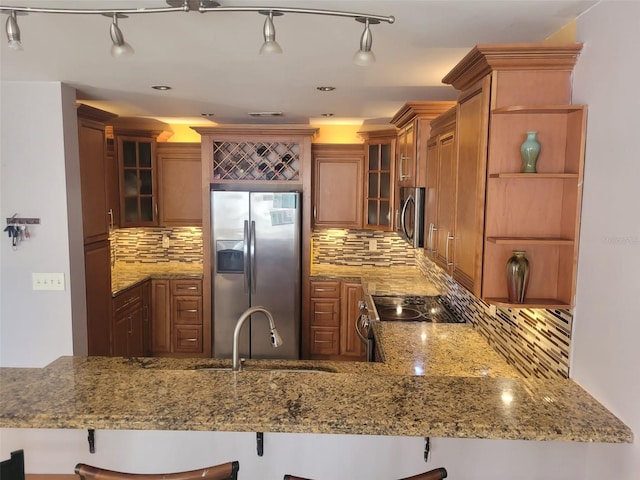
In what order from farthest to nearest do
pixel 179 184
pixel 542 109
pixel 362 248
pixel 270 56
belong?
pixel 362 248 → pixel 179 184 → pixel 270 56 → pixel 542 109

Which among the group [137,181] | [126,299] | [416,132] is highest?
[416,132]

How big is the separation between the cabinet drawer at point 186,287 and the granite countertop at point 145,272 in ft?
0.21

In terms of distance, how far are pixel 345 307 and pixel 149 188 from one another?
2401 mm

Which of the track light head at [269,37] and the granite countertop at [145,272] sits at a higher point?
the track light head at [269,37]

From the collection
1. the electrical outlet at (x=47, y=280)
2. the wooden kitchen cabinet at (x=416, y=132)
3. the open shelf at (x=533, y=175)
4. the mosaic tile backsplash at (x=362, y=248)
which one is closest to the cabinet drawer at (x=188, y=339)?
the mosaic tile backsplash at (x=362, y=248)

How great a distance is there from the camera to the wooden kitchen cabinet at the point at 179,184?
461 cm

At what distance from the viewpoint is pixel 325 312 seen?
4.41 metres

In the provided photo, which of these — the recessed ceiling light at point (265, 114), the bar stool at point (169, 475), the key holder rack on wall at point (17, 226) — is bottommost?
the bar stool at point (169, 475)

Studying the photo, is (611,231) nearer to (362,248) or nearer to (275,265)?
(275,265)

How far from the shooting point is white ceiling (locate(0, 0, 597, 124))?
1.59 meters

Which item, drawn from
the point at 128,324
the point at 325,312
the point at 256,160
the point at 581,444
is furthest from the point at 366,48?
the point at 128,324

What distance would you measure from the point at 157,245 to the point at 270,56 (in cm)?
333

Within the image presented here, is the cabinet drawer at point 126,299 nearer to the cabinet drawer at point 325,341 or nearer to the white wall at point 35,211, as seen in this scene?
the white wall at point 35,211

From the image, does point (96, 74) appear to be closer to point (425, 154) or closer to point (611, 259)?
point (425, 154)
